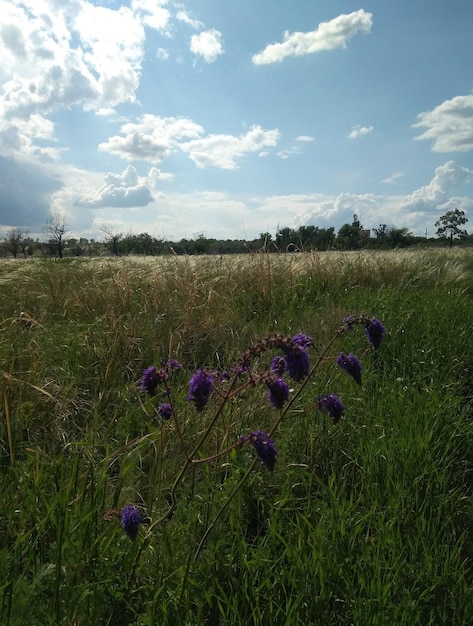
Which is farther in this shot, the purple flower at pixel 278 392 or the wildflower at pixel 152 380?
the wildflower at pixel 152 380

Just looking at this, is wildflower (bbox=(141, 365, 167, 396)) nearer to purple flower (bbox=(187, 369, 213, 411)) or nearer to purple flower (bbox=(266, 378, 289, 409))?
purple flower (bbox=(187, 369, 213, 411))

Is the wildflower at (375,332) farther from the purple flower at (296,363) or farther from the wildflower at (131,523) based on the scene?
the wildflower at (131,523)

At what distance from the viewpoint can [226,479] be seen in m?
2.22

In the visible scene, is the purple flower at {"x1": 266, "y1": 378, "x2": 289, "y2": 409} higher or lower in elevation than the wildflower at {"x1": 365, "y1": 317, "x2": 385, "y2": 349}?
lower

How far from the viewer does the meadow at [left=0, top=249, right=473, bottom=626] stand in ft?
4.99

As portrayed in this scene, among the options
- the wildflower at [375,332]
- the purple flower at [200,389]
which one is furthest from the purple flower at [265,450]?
the wildflower at [375,332]

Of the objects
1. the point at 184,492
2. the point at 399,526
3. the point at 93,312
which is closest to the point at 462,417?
the point at 399,526

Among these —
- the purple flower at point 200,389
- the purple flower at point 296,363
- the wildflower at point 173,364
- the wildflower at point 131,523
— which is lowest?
the wildflower at point 131,523

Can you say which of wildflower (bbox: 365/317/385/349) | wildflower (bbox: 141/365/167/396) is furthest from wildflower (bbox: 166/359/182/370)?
wildflower (bbox: 365/317/385/349)

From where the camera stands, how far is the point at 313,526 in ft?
6.43

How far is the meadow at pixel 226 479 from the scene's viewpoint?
1521 mm

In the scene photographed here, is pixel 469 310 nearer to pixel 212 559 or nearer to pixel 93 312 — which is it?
pixel 93 312

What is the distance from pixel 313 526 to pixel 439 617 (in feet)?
1.78

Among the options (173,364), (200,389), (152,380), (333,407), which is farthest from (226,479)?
(200,389)
